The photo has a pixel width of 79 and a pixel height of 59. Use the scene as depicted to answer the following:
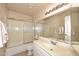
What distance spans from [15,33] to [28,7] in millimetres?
383

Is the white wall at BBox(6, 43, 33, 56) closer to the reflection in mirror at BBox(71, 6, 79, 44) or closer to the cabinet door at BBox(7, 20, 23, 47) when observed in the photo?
the cabinet door at BBox(7, 20, 23, 47)

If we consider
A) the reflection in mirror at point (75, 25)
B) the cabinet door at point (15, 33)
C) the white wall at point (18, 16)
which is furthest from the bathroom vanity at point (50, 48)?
the white wall at point (18, 16)

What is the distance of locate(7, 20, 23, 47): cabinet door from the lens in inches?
54.1

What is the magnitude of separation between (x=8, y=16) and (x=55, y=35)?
66cm

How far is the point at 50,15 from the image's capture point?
146 centimetres

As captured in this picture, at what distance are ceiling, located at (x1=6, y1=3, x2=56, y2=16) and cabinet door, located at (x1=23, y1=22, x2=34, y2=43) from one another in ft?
0.48

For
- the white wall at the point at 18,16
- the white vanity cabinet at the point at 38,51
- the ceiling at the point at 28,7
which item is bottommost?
the white vanity cabinet at the point at 38,51

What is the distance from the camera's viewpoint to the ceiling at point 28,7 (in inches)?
54.7


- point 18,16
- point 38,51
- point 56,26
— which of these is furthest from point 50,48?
point 18,16

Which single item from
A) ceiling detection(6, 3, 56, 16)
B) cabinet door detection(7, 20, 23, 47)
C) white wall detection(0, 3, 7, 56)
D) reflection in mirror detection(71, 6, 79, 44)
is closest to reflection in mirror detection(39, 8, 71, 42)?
reflection in mirror detection(71, 6, 79, 44)

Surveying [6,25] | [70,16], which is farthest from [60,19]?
[6,25]

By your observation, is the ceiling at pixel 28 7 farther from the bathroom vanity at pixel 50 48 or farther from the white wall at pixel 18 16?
the bathroom vanity at pixel 50 48

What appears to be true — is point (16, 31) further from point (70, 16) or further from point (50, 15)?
point (70, 16)

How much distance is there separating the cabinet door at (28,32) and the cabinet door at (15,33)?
53mm
